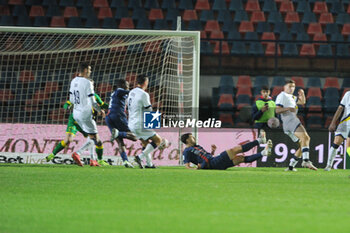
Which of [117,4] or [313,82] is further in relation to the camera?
[117,4]

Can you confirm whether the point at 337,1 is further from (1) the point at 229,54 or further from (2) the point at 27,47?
(2) the point at 27,47

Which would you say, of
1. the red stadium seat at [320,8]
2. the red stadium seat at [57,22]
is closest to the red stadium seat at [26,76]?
the red stadium seat at [57,22]

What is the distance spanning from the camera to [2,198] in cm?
545

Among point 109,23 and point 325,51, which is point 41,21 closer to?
point 109,23

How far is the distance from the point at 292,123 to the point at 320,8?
26.5 feet

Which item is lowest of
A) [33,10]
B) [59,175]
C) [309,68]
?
[59,175]

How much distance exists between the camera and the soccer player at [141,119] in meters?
10.8

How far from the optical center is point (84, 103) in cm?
1109

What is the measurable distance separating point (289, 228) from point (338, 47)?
45.1 feet

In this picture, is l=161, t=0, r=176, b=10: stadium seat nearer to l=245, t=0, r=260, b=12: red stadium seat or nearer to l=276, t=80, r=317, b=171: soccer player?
l=245, t=0, r=260, b=12: red stadium seat

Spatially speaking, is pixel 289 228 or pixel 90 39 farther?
pixel 90 39

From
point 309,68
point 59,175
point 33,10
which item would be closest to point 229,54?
point 309,68

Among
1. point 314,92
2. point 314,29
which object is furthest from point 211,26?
point 314,92

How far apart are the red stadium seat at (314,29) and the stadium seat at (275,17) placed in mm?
820
